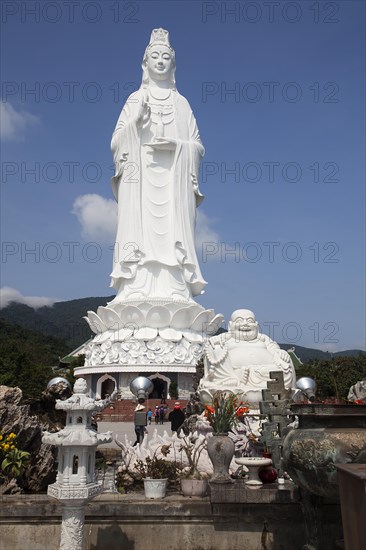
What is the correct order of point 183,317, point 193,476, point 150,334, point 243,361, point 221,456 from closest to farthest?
point 221,456
point 193,476
point 243,361
point 150,334
point 183,317

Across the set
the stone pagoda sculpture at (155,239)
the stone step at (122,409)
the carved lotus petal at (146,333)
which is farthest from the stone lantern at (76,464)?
Answer: the carved lotus petal at (146,333)

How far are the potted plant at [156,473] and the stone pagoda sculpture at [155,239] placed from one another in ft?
46.9

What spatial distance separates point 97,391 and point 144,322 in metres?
3.07

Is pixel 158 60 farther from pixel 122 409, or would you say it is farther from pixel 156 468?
pixel 156 468

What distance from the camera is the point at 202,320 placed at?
811 inches

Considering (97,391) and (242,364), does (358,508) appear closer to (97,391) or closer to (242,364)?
(242,364)

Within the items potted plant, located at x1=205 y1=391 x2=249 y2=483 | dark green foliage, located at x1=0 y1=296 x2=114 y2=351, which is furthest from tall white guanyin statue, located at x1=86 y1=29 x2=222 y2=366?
dark green foliage, located at x1=0 y1=296 x2=114 y2=351

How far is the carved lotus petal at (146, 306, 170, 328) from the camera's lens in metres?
19.6

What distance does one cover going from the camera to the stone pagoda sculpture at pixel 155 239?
19609 mm

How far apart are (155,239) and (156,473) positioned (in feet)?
52.8

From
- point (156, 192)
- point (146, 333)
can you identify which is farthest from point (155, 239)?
point (146, 333)

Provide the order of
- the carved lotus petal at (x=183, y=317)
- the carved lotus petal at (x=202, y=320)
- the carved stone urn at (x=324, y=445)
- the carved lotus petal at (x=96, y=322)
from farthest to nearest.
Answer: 1. the carved lotus petal at (x=96, y=322)
2. the carved lotus petal at (x=202, y=320)
3. the carved lotus petal at (x=183, y=317)
4. the carved stone urn at (x=324, y=445)

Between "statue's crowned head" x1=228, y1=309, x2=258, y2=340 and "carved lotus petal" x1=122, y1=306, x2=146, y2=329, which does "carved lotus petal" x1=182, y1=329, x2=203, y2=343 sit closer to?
"carved lotus petal" x1=122, y1=306, x2=146, y2=329

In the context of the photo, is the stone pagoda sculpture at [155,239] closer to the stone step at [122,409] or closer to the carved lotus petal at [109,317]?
the carved lotus petal at [109,317]
